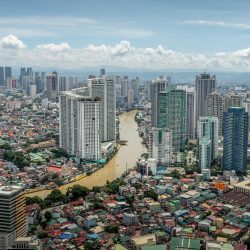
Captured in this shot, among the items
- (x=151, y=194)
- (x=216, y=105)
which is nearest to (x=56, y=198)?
(x=151, y=194)

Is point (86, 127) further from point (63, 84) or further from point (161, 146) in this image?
point (63, 84)

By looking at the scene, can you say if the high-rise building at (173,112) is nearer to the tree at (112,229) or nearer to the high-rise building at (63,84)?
the tree at (112,229)

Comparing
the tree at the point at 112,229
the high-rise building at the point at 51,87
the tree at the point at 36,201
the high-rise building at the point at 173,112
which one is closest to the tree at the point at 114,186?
the tree at the point at 36,201

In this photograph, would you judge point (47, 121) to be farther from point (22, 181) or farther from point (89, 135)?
point (22, 181)

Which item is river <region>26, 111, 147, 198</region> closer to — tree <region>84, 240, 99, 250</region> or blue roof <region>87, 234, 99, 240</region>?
blue roof <region>87, 234, 99, 240</region>

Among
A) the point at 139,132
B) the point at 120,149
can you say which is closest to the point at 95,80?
the point at 120,149

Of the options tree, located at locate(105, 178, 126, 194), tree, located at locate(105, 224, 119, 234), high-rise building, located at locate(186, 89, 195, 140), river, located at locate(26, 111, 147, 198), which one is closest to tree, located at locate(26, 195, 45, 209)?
river, located at locate(26, 111, 147, 198)
